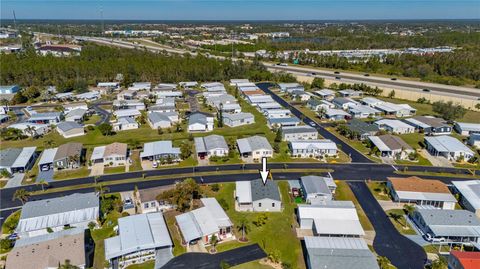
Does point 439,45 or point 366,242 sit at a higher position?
point 439,45

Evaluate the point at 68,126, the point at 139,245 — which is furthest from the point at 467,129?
the point at 68,126

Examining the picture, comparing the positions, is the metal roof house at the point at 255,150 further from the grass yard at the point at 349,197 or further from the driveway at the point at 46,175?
the driveway at the point at 46,175

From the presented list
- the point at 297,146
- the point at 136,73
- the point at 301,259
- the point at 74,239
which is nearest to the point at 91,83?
the point at 136,73

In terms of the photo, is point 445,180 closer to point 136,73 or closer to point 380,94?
point 380,94

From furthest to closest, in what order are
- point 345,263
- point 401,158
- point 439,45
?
point 439,45, point 401,158, point 345,263

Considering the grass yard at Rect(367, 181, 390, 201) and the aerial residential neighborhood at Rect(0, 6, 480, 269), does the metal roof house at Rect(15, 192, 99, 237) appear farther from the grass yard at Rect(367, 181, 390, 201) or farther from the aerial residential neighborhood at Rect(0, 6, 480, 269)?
the grass yard at Rect(367, 181, 390, 201)

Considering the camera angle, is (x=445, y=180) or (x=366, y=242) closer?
(x=366, y=242)

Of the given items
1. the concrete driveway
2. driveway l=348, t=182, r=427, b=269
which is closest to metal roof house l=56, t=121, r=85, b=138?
the concrete driveway

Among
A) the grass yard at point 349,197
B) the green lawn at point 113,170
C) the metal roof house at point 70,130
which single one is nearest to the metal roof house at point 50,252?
the green lawn at point 113,170
